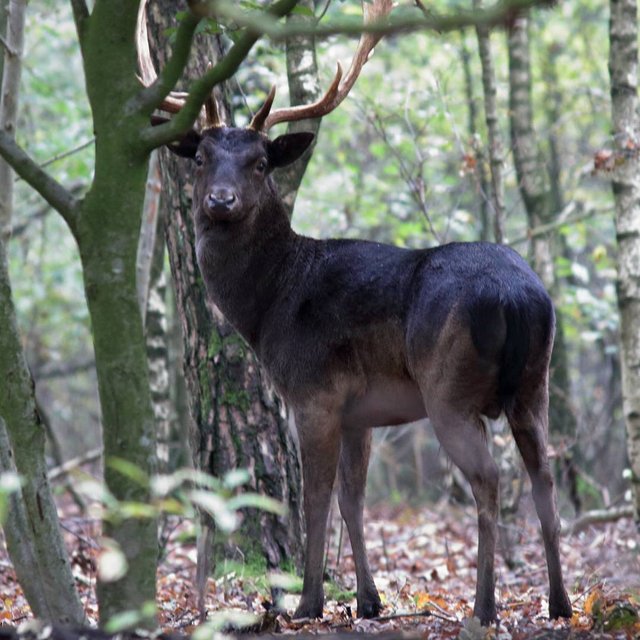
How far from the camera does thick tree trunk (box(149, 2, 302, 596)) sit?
7.53 metres

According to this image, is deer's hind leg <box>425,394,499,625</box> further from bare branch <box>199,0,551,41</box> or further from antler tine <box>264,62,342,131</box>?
bare branch <box>199,0,551,41</box>

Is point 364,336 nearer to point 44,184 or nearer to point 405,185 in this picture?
point 44,184

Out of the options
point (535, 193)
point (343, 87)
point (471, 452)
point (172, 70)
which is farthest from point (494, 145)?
point (172, 70)

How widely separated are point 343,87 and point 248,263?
150 cm

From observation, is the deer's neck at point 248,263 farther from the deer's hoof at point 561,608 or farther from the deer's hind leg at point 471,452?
the deer's hoof at point 561,608

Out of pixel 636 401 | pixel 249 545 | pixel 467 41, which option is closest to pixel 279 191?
pixel 249 545

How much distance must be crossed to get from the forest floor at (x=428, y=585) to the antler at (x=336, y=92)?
323 cm

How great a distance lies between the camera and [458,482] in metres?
14.1

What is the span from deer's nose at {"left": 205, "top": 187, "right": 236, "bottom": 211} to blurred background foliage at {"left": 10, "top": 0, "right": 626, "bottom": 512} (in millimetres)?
3337

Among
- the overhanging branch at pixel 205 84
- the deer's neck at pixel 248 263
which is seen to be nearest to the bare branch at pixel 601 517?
the deer's neck at pixel 248 263

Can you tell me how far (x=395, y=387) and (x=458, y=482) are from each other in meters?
7.79

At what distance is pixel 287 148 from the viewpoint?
24.4 feet

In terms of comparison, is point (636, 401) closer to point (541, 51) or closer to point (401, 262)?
point (401, 262)

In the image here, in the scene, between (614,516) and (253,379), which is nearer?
(253,379)
